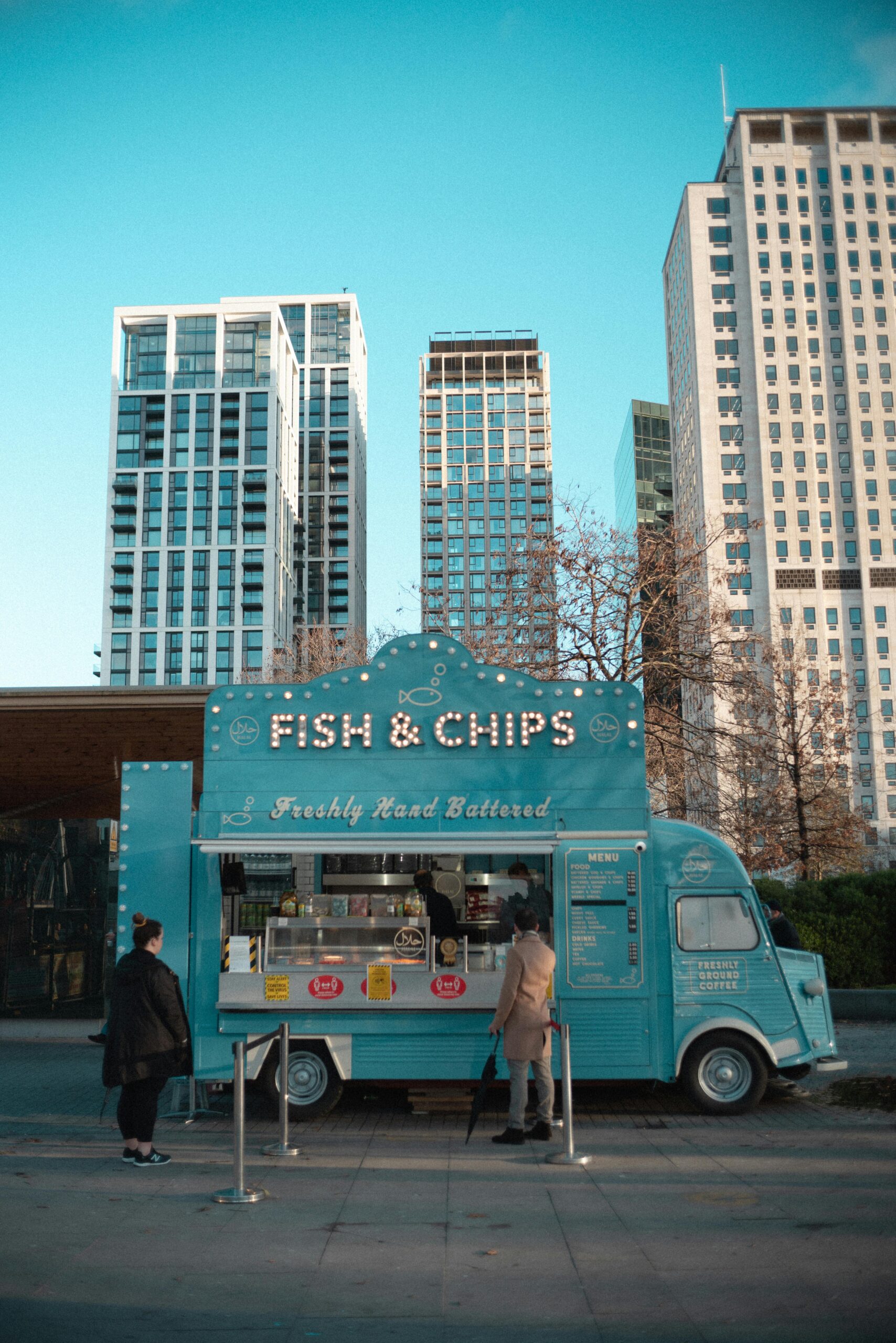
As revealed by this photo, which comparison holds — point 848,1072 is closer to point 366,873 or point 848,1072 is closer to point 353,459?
point 366,873

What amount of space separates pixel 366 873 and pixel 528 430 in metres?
154

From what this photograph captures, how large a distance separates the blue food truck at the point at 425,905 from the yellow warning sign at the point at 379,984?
0.02m

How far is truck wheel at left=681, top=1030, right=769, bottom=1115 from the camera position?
1063 cm

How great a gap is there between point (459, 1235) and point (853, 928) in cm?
1463

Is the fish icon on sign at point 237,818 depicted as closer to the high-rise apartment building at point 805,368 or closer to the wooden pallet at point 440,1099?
the wooden pallet at point 440,1099

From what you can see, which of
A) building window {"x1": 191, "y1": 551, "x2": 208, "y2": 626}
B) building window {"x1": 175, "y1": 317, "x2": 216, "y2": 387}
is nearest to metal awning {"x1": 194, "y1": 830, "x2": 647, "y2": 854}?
building window {"x1": 191, "y1": 551, "x2": 208, "y2": 626}

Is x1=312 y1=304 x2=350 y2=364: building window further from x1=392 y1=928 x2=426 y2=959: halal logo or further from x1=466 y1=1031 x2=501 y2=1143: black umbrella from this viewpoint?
x1=466 y1=1031 x2=501 y2=1143: black umbrella

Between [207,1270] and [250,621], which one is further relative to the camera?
[250,621]

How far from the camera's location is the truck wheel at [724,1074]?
10.6m

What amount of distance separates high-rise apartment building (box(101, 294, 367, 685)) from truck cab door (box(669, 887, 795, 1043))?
9498 cm

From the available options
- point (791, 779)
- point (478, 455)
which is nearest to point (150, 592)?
point (478, 455)

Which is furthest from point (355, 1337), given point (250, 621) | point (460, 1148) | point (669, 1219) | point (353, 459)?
point (353, 459)

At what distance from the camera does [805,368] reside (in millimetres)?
107438

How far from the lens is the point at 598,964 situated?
1071 centimetres
